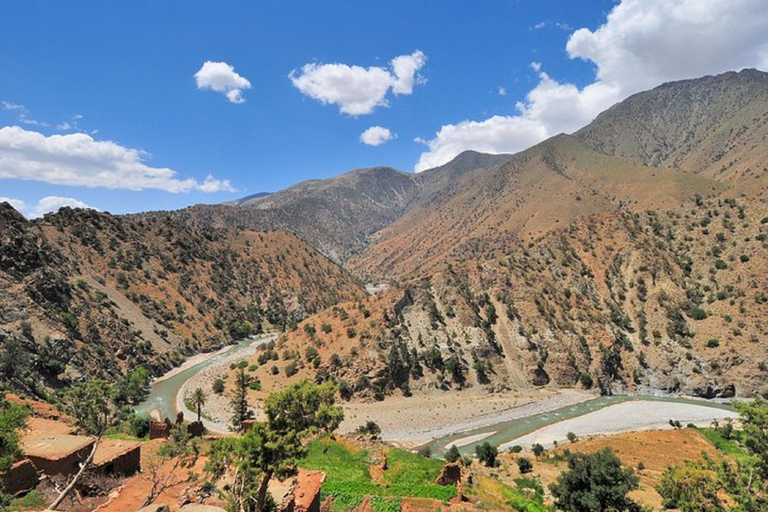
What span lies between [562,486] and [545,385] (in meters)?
36.4

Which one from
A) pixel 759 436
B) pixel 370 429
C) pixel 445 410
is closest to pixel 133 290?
pixel 370 429

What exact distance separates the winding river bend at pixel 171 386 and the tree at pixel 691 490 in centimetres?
4820

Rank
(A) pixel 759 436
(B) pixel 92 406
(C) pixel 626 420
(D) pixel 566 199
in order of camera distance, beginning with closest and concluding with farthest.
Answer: (A) pixel 759 436 → (B) pixel 92 406 → (C) pixel 626 420 → (D) pixel 566 199

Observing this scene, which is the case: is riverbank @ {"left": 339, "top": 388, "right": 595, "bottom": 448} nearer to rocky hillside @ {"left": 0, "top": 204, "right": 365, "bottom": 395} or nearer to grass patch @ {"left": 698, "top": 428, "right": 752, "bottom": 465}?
grass patch @ {"left": 698, "top": 428, "right": 752, "bottom": 465}

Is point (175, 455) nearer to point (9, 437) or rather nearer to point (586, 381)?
point (9, 437)

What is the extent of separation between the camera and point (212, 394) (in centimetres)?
5578

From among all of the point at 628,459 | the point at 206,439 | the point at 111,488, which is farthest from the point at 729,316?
the point at 111,488

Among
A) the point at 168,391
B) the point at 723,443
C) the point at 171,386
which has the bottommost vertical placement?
the point at 723,443

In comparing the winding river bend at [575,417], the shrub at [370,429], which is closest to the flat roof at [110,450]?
the shrub at [370,429]

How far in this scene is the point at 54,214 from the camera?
85.9m

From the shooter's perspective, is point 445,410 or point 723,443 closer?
point 723,443

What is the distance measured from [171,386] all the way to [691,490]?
6107cm

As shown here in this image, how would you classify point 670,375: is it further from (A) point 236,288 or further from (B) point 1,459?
(A) point 236,288

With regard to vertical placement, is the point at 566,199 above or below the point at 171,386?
above
